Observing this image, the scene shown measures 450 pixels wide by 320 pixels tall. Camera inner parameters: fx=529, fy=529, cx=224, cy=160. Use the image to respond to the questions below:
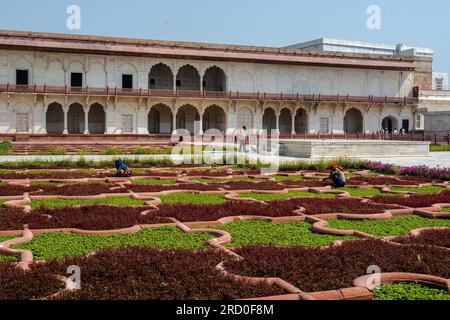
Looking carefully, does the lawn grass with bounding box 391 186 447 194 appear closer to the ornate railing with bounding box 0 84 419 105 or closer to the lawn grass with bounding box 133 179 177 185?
the lawn grass with bounding box 133 179 177 185

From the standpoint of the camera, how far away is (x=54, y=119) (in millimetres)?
33031

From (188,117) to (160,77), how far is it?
332cm

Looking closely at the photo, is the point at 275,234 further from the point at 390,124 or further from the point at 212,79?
the point at 390,124

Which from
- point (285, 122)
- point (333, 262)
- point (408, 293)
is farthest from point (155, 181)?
point (285, 122)

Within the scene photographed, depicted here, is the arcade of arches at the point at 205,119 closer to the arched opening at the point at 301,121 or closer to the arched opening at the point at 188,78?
the arched opening at the point at 301,121

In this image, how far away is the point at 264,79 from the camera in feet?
120

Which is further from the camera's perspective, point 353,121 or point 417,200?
point 353,121

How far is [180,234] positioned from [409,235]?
7.36ft

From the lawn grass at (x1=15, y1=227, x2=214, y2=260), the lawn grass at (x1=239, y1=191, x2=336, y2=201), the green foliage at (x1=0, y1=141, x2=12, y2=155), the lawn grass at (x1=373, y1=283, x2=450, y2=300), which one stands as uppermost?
the green foliage at (x1=0, y1=141, x2=12, y2=155)

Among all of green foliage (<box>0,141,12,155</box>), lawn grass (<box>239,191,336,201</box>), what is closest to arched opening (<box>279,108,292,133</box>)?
green foliage (<box>0,141,12,155</box>)

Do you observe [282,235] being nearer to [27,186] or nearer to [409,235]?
[409,235]

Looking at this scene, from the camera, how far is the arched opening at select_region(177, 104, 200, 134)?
3631 cm

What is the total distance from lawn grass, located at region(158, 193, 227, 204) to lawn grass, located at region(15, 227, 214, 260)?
223 centimetres
